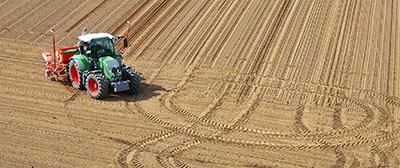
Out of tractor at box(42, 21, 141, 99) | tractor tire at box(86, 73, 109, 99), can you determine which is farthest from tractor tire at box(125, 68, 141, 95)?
tractor tire at box(86, 73, 109, 99)

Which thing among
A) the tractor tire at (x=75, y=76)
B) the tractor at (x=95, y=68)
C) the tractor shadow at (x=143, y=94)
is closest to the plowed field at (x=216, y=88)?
the tractor shadow at (x=143, y=94)

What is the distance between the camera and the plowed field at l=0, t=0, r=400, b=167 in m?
15.2

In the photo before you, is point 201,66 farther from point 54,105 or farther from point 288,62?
point 54,105

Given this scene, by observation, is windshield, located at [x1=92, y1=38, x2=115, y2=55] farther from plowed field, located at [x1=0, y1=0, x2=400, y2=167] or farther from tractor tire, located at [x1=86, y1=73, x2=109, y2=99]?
plowed field, located at [x1=0, y1=0, x2=400, y2=167]

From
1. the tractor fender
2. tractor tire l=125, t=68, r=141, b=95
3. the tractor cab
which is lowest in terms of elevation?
tractor tire l=125, t=68, r=141, b=95

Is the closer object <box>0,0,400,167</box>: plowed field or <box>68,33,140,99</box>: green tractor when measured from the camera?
<box>0,0,400,167</box>: plowed field

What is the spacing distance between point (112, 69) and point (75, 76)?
162cm

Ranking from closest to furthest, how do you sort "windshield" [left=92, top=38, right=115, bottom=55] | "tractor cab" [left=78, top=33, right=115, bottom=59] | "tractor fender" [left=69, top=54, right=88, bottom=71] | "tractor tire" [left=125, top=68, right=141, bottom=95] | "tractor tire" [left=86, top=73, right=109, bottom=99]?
"tractor tire" [left=86, top=73, right=109, bottom=99], "tractor tire" [left=125, top=68, right=141, bottom=95], "tractor fender" [left=69, top=54, right=88, bottom=71], "tractor cab" [left=78, top=33, right=115, bottom=59], "windshield" [left=92, top=38, right=115, bottom=55]

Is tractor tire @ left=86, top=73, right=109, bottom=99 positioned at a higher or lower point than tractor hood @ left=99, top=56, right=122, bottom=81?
lower

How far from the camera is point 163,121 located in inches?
661

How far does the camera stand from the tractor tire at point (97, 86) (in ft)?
57.6

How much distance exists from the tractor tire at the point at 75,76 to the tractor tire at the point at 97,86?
0.44 m

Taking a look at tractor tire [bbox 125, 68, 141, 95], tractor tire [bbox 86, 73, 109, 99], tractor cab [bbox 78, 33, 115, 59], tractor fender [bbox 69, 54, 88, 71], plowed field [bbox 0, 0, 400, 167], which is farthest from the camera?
tractor cab [bbox 78, 33, 115, 59]

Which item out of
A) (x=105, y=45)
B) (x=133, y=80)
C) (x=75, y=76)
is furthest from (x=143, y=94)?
(x=75, y=76)
